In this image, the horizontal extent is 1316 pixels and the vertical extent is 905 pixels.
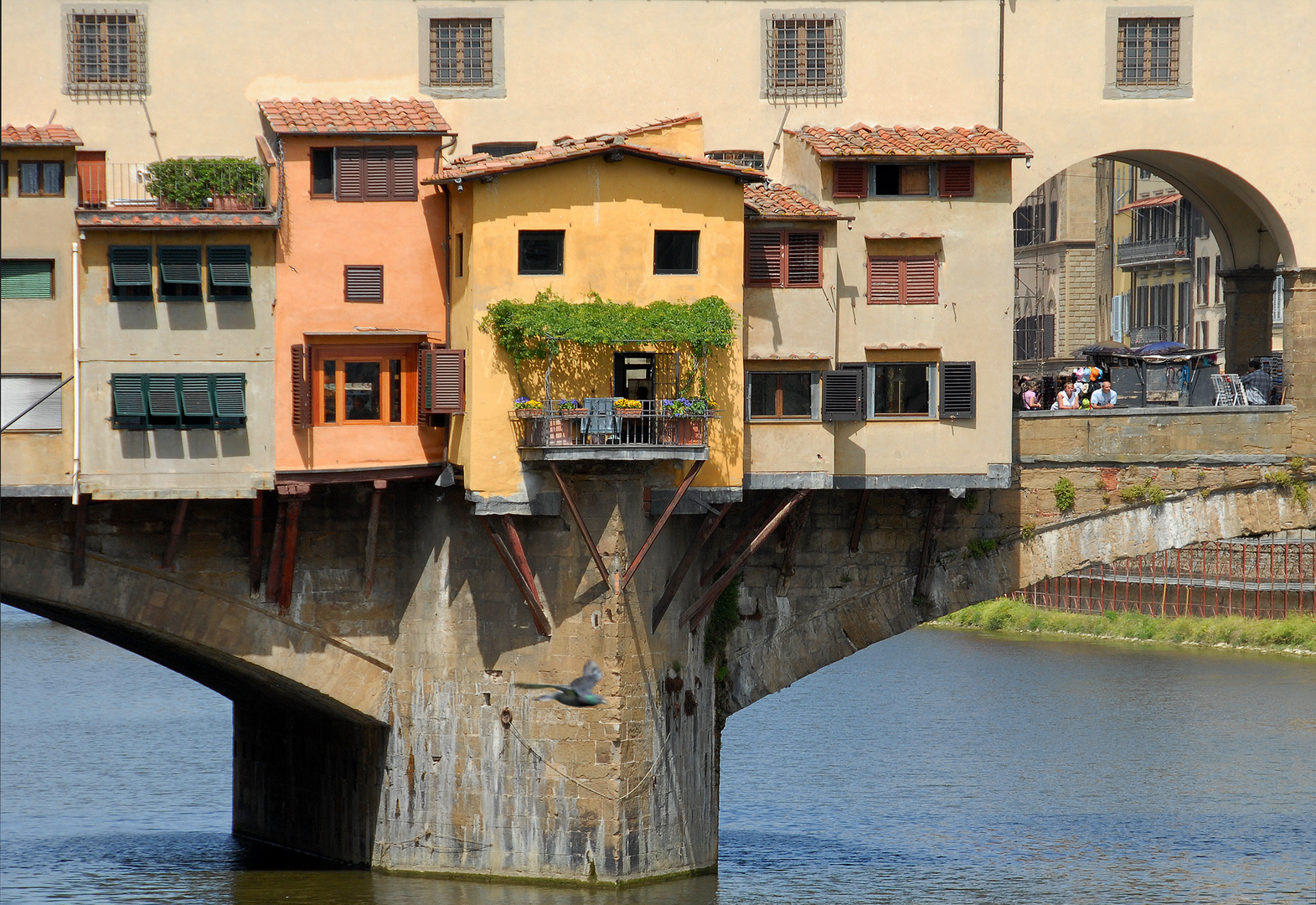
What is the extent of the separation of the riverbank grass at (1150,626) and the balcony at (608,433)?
29902mm

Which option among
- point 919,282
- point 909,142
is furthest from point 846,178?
point 919,282

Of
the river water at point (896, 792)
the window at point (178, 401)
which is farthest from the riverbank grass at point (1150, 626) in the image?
the window at point (178, 401)

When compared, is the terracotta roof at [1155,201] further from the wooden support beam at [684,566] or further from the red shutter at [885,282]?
the wooden support beam at [684,566]

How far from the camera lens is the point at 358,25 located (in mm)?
33094

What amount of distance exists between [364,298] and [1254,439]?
52.5 ft

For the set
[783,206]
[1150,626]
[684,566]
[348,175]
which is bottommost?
[1150,626]

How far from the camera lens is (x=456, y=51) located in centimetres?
3334

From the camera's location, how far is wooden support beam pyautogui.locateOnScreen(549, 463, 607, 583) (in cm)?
3003

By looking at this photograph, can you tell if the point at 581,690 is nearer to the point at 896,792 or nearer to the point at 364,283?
the point at 364,283

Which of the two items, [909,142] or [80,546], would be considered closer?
[80,546]

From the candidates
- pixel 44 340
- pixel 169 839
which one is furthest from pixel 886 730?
pixel 44 340

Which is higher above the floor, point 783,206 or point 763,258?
point 783,206

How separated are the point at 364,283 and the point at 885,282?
8.47 m

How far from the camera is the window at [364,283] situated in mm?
30891
